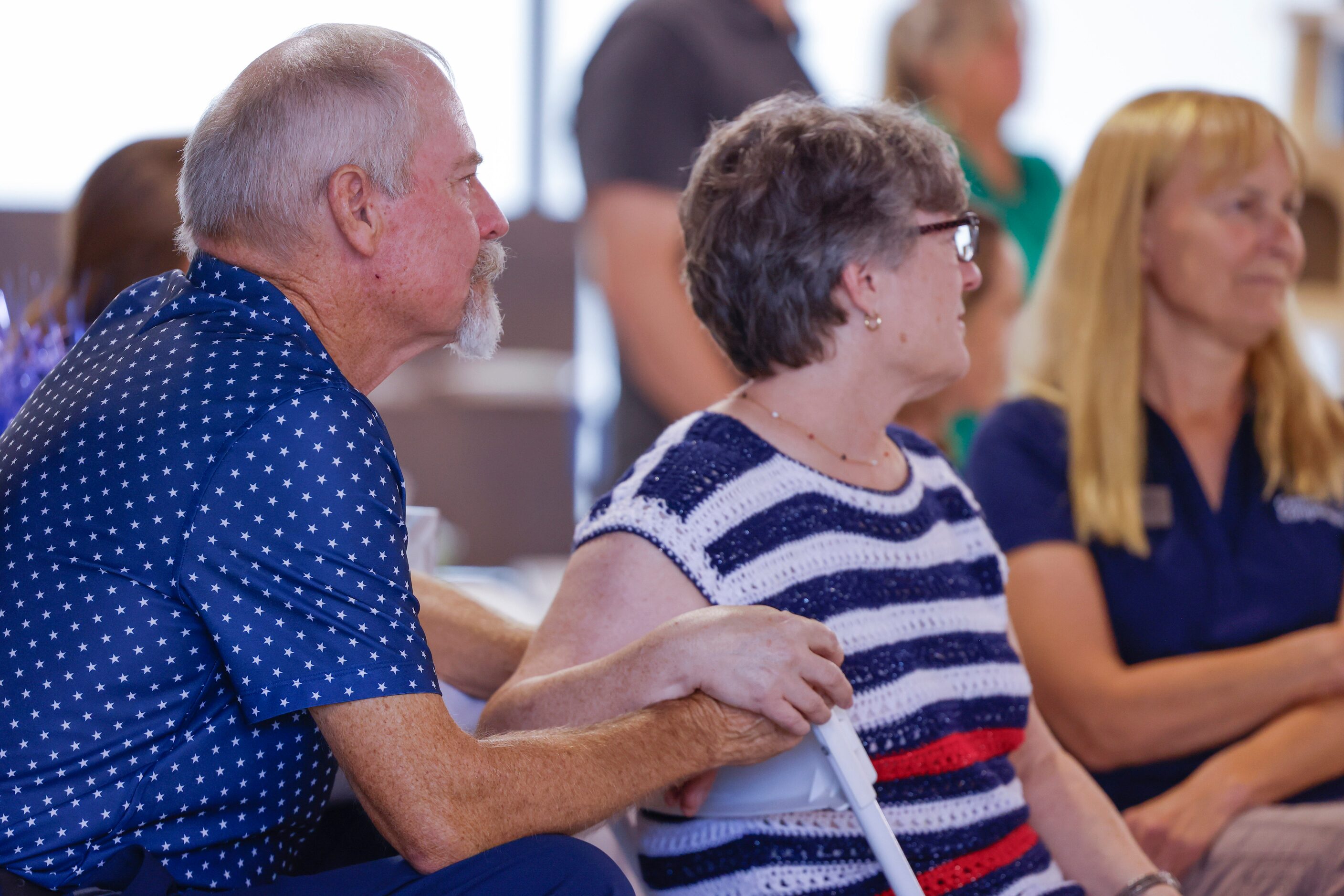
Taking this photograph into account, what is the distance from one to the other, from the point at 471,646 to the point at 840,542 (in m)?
0.43

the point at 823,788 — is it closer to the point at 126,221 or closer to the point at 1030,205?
the point at 126,221

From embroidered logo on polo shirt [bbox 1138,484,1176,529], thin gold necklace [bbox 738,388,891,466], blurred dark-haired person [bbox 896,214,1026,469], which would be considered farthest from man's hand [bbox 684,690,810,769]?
blurred dark-haired person [bbox 896,214,1026,469]

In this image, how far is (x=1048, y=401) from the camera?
2.05 metres

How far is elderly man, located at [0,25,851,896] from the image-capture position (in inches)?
38.9

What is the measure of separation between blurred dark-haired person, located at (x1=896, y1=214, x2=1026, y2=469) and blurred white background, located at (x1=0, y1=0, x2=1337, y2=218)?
58cm

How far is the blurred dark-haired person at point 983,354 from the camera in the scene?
2.62m

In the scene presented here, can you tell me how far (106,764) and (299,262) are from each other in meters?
0.42

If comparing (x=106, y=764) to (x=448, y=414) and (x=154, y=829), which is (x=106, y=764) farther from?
(x=448, y=414)

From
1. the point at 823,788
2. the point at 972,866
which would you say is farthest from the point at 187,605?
the point at 972,866

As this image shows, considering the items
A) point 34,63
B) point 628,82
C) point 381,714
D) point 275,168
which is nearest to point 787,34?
point 628,82

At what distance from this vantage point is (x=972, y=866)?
1378 millimetres

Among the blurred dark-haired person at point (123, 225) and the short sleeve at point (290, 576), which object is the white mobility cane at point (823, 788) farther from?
the blurred dark-haired person at point (123, 225)

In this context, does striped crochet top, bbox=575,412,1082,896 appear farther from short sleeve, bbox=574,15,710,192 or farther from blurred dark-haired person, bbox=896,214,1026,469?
blurred dark-haired person, bbox=896,214,1026,469

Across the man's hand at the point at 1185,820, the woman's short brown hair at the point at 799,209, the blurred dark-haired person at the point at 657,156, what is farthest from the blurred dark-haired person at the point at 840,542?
the blurred dark-haired person at the point at 657,156
